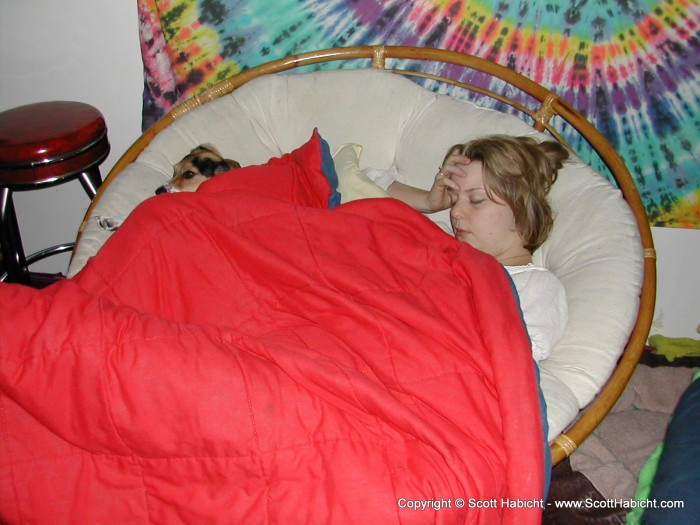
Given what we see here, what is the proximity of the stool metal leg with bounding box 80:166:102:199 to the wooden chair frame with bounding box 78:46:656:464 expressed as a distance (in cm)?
9

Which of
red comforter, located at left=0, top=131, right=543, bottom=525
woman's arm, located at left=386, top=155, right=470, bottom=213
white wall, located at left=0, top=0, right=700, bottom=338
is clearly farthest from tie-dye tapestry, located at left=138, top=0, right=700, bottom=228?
red comforter, located at left=0, top=131, right=543, bottom=525

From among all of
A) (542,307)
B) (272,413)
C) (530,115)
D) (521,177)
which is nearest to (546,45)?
(530,115)

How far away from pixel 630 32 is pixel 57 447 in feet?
5.99

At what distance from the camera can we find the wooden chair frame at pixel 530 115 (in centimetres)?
132

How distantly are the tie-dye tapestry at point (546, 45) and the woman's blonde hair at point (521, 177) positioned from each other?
0.44 m

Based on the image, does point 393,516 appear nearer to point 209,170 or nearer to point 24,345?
point 24,345

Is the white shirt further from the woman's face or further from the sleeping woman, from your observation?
the woman's face

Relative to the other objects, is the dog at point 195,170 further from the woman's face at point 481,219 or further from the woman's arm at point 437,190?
the woman's face at point 481,219

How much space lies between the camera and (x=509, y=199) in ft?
4.95

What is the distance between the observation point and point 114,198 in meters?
1.69

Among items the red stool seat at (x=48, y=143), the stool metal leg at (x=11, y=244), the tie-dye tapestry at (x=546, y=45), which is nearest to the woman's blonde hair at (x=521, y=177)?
the tie-dye tapestry at (x=546, y=45)

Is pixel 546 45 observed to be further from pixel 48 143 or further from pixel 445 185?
pixel 48 143

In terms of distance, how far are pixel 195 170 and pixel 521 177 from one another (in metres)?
0.90

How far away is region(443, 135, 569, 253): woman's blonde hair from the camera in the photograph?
4.95 feet
